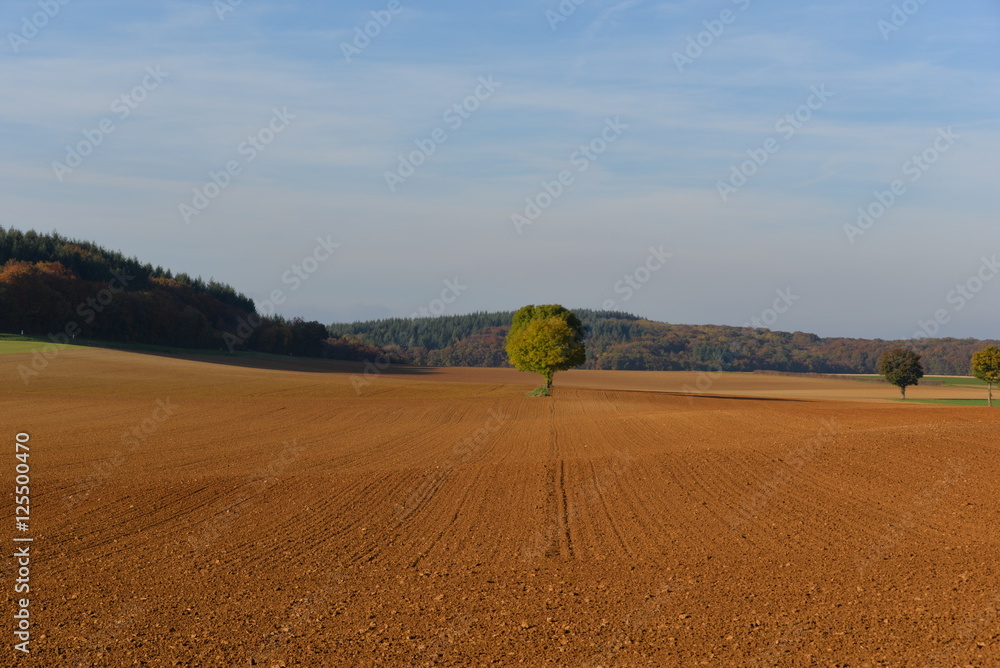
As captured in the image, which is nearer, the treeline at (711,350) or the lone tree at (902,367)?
the lone tree at (902,367)

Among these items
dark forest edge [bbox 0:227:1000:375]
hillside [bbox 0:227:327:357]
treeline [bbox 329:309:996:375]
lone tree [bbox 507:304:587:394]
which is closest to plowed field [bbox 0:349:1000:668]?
lone tree [bbox 507:304:587:394]

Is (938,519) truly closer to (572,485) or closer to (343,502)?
(572,485)


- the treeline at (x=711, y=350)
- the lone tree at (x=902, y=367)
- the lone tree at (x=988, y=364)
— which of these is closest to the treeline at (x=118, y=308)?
the treeline at (x=711, y=350)

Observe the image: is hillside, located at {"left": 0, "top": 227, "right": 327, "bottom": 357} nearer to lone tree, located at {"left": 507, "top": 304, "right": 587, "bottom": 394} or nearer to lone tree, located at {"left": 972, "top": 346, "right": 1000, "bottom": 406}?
lone tree, located at {"left": 507, "top": 304, "right": 587, "bottom": 394}

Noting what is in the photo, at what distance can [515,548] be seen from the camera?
13.3 metres

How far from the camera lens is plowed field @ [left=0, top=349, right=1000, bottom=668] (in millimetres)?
8773

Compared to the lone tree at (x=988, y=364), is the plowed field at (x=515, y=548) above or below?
below

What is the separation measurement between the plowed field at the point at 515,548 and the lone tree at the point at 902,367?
45.7m

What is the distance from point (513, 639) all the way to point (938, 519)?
34.3 ft

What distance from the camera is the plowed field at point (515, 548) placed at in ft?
28.8

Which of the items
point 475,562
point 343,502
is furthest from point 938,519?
point 343,502

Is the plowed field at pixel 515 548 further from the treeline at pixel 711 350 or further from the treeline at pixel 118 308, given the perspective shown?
the treeline at pixel 711 350

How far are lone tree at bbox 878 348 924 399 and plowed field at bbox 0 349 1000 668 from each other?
150 ft

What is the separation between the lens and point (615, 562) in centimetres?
1235
